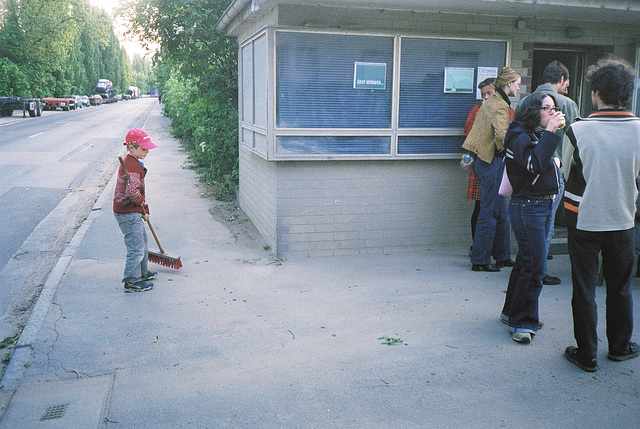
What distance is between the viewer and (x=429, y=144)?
720cm

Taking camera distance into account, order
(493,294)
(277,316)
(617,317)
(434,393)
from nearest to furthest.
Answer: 1. (434,393)
2. (617,317)
3. (277,316)
4. (493,294)

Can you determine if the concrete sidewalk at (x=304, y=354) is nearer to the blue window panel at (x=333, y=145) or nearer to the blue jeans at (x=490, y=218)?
the blue jeans at (x=490, y=218)

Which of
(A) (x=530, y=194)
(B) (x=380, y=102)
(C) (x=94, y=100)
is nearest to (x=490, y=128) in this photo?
(B) (x=380, y=102)

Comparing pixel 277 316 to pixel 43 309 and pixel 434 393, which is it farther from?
pixel 43 309

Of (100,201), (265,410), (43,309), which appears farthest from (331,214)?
(100,201)

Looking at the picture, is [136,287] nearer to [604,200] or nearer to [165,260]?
[165,260]

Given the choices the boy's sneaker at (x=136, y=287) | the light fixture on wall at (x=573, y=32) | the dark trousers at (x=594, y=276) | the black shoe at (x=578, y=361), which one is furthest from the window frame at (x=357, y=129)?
the black shoe at (x=578, y=361)

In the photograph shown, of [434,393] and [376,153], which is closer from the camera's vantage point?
[434,393]

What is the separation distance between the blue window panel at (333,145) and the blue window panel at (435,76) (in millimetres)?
380

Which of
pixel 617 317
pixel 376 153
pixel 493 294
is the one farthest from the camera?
pixel 376 153

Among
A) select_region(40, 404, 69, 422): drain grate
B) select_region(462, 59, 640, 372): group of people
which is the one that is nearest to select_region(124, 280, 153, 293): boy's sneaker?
select_region(40, 404, 69, 422): drain grate

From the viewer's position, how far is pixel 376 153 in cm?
705

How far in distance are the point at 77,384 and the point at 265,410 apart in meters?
1.33

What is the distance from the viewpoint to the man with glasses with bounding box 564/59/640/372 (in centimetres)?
397
